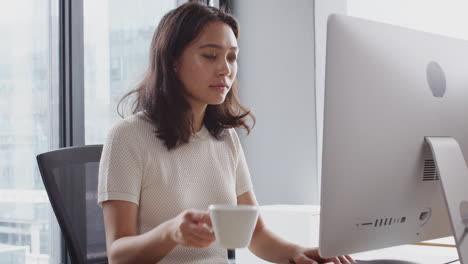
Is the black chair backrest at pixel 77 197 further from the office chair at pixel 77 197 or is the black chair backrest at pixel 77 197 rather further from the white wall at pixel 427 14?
the white wall at pixel 427 14

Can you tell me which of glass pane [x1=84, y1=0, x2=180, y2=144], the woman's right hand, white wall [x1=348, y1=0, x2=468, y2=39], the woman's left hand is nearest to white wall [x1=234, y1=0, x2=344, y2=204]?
white wall [x1=348, y1=0, x2=468, y2=39]

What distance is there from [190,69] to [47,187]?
46 cm

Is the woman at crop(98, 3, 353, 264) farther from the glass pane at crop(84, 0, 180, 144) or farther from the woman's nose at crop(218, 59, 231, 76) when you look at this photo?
the glass pane at crop(84, 0, 180, 144)

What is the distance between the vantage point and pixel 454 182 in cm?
108

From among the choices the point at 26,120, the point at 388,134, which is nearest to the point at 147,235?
the point at 388,134

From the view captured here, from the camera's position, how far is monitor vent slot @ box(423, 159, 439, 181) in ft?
3.54

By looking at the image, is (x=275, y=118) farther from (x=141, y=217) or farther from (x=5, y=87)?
(x=141, y=217)

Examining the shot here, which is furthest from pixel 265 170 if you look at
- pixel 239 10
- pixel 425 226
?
pixel 425 226

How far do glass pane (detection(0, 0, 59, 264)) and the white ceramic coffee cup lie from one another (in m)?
2.14

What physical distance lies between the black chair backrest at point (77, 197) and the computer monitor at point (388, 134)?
2.36ft

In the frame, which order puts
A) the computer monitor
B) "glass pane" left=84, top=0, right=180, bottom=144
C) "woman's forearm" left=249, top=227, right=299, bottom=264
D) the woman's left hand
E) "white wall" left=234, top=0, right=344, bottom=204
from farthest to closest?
"white wall" left=234, top=0, right=344, bottom=204 < "glass pane" left=84, top=0, right=180, bottom=144 < "woman's forearm" left=249, top=227, right=299, bottom=264 < the woman's left hand < the computer monitor

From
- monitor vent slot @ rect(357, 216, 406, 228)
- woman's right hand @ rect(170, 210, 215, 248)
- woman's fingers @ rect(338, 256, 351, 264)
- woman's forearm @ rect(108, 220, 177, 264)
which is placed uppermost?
woman's right hand @ rect(170, 210, 215, 248)

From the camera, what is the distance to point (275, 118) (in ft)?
12.8

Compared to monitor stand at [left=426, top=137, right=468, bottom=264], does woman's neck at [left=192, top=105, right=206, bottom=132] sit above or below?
above
